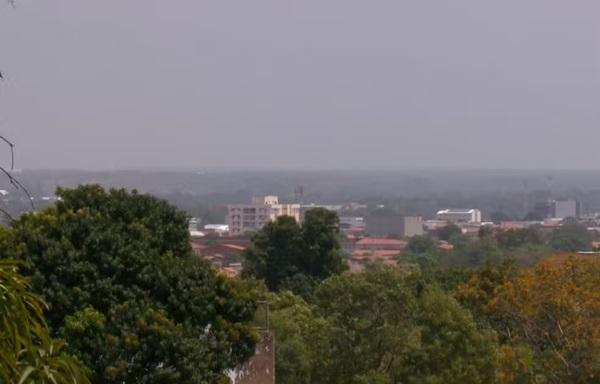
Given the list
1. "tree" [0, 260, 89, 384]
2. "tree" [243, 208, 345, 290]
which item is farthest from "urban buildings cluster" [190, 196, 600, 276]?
"tree" [0, 260, 89, 384]

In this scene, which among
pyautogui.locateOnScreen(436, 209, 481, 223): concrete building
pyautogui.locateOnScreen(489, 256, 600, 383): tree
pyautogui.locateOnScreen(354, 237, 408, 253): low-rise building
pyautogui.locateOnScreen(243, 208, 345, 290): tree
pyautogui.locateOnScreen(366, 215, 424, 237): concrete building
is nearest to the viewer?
pyautogui.locateOnScreen(489, 256, 600, 383): tree

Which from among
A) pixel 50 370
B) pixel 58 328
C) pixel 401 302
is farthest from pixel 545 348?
pixel 50 370

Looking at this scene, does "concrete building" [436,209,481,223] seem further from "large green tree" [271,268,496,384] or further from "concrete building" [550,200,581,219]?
"large green tree" [271,268,496,384]

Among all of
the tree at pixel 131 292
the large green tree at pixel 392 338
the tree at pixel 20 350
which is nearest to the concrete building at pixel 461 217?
the large green tree at pixel 392 338

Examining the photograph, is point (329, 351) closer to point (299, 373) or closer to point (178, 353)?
point (299, 373)

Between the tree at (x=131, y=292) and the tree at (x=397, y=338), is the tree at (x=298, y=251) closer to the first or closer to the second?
the tree at (x=397, y=338)

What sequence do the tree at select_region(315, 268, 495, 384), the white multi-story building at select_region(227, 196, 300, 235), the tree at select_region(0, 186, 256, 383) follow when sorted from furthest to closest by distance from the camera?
the white multi-story building at select_region(227, 196, 300, 235) → the tree at select_region(315, 268, 495, 384) → the tree at select_region(0, 186, 256, 383)

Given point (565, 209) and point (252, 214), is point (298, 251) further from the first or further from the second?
point (565, 209)
